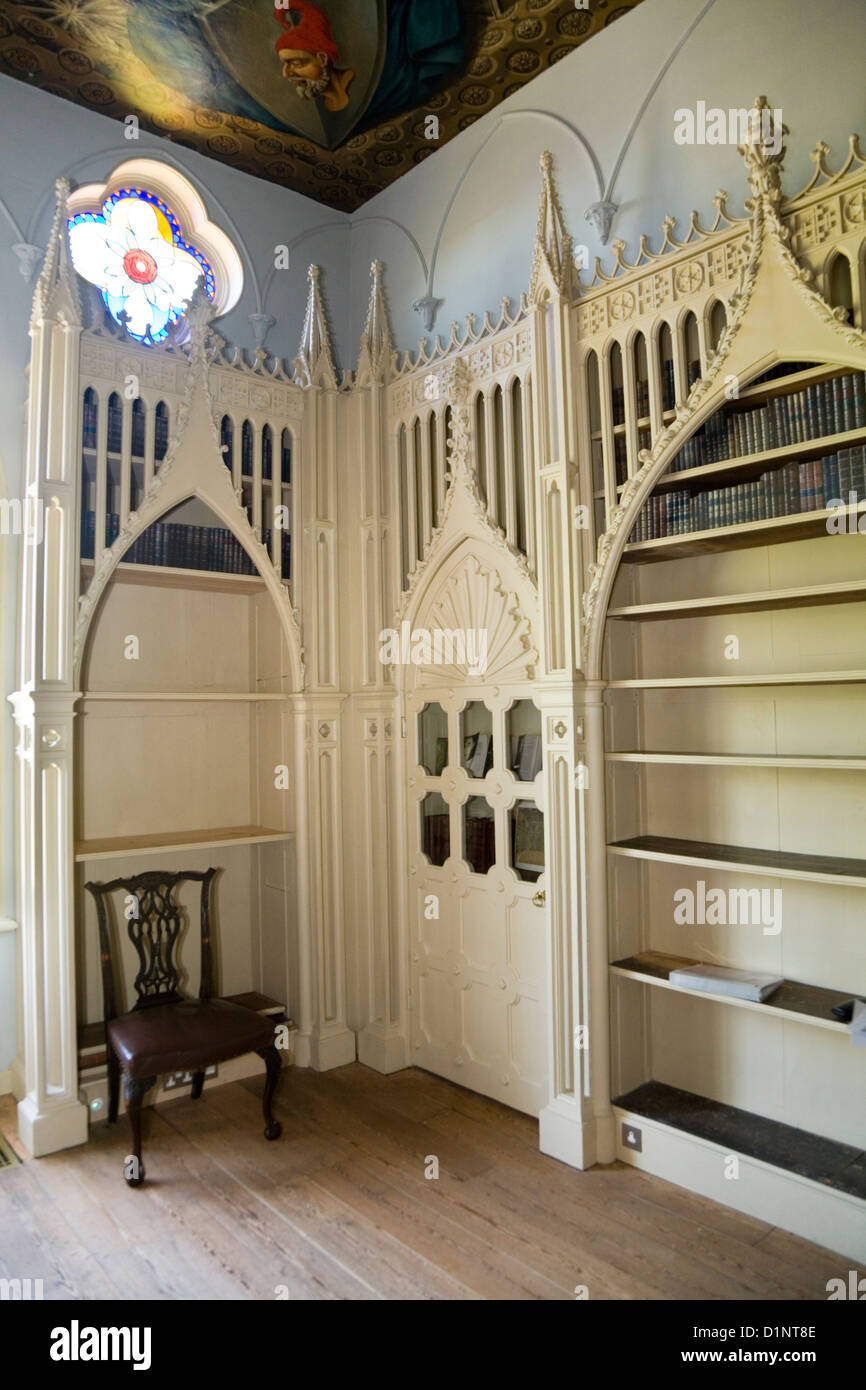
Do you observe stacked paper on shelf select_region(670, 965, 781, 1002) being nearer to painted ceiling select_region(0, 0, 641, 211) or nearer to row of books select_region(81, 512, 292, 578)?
row of books select_region(81, 512, 292, 578)

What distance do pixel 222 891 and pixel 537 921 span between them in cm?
204

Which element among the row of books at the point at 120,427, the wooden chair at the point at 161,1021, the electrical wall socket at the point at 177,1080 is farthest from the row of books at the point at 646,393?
the electrical wall socket at the point at 177,1080

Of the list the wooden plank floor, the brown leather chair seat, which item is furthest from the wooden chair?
the wooden plank floor

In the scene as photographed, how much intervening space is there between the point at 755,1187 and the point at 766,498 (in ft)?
8.32

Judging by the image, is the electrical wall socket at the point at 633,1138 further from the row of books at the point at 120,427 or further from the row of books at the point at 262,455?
the row of books at the point at 120,427

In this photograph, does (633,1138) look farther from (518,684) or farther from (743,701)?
(518,684)

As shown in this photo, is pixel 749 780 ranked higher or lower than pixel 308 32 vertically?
lower

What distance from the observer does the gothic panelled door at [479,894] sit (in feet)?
12.9

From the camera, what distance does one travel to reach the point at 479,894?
418 centimetres

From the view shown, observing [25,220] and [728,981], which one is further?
[25,220]

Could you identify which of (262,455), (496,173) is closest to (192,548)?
(262,455)

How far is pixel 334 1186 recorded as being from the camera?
11.2 ft
